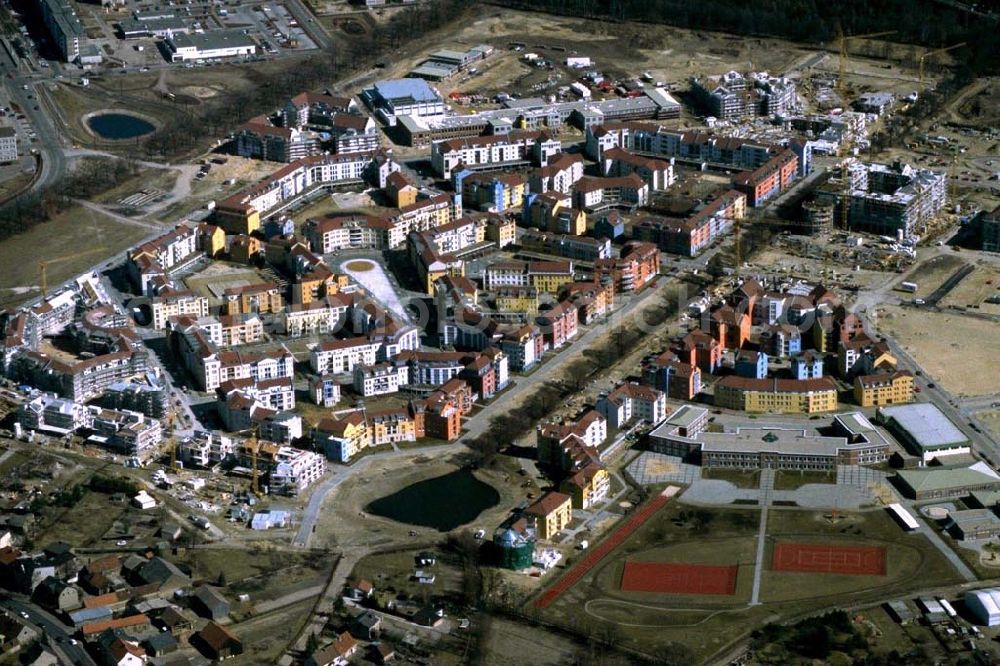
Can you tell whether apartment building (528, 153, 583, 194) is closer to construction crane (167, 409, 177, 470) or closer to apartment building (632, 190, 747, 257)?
apartment building (632, 190, 747, 257)

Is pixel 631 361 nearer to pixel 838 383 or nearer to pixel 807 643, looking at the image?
pixel 838 383

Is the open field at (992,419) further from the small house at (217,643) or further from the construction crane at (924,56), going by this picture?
the construction crane at (924,56)

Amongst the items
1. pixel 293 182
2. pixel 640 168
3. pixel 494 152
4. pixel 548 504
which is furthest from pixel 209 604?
pixel 494 152

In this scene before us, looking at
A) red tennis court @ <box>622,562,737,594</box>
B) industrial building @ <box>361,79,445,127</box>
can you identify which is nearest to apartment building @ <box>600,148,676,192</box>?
industrial building @ <box>361,79,445,127</box>

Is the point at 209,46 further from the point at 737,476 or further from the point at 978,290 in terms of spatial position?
the point at 737,476

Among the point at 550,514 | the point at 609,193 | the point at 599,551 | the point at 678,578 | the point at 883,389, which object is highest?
the point at 609,193

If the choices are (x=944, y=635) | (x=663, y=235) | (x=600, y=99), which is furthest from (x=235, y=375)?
(x=600, y=99)

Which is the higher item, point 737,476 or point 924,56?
point 924,56
